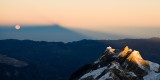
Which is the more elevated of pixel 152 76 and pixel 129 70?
pixel 129 70

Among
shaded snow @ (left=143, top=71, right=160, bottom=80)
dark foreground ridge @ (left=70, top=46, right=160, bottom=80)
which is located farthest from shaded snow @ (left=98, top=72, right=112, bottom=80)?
shaded snow @ (left=143, top=71, right=160, bottom=80)

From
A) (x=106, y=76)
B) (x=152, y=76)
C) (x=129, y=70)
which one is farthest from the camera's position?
(x=129, y=70)

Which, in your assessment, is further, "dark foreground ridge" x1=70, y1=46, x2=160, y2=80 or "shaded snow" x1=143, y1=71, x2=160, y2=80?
"shaded snow" x1=143, y1=71, x2=160, y2=80

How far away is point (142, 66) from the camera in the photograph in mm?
177500

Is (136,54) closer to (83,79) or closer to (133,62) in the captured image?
(133,62)

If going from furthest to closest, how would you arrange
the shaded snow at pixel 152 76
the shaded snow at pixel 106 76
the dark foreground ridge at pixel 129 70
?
Answer: the shaded snow at pixel 152 76, the dark foreground ridge at pixel 129 70, the shaded snow at pixel 106 76

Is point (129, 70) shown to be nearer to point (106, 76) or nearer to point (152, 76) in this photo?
point (152, 76)

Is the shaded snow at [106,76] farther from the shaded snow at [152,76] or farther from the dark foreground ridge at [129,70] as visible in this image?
the shaded snow at [152,76]

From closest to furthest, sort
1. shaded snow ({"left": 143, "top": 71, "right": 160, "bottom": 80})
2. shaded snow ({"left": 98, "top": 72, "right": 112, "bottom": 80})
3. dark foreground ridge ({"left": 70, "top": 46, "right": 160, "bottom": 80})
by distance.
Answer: shaded snow ({"left": 98, "top": 72, "right": 112, "bottom": 80})
dark foreground ridge ({"left": 70, "top": 46, "right": 160, "bottom": 80})
shaded snow ({"left": 143, "top": 71, "right": 160, "bottom": 80})

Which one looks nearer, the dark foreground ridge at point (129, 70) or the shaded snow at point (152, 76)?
A: the dark foreground ridge at point (129, 70)

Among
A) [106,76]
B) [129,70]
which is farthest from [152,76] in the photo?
[106,76]

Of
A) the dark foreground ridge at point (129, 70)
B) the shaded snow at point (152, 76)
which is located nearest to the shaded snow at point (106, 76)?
the dark foreground ridge at point (129, 70)

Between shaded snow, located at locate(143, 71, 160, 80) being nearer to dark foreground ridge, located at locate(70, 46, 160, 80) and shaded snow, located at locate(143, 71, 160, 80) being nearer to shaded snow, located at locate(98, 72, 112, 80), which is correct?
dark foreground ridge, located at locate(70, 46, 160, 80)

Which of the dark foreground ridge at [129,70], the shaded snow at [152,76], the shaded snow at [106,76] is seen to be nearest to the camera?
the shaded snow at [106,76]
